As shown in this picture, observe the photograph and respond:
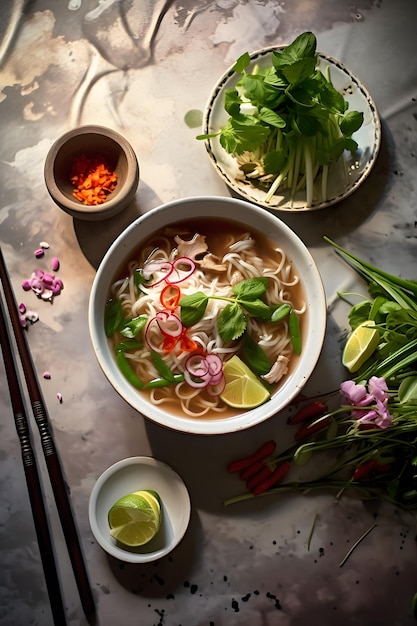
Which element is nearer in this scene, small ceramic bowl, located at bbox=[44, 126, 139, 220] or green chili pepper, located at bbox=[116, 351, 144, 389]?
green chili pepper, located at bbox=[116, 351, 144, 389]

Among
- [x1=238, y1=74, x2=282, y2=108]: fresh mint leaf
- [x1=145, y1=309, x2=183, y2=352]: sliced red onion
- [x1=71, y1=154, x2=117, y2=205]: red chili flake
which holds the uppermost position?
[x1=238, y1=74, x2=282, y2=108]: fresh mint leaf

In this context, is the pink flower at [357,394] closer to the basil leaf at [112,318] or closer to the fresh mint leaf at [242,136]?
the basil leaf at [112,318]

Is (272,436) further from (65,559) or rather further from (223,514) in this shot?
(65,559)

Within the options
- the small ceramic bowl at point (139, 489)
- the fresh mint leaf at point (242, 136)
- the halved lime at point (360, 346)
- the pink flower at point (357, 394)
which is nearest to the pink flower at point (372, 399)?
the pink flower at point (357, 394)

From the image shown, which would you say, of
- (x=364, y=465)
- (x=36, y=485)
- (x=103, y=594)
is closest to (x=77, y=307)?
(x=36, y=485)

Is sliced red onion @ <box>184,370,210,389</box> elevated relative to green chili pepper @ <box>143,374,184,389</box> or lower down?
elevated

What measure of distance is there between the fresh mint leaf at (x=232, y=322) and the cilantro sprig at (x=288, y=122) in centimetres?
51

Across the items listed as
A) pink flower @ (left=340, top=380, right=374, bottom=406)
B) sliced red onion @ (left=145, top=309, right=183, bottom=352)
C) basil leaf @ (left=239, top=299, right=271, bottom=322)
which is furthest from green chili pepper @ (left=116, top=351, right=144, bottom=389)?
pink flower @ (left=340, top=380, right=374, bottom=406)

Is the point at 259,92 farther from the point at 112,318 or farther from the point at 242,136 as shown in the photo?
the point at 112,318

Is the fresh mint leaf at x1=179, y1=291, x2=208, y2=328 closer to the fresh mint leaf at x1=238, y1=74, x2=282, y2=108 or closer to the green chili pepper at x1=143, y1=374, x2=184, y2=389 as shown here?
the green chili pepper at x1=143, y1=374, x2=184, y2=389

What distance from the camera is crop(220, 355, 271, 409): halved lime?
2.19 metres

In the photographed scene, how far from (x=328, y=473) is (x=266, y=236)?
0.90 meters

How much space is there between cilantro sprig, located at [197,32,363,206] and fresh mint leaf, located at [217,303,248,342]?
512mm

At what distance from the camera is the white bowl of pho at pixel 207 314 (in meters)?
2.18
